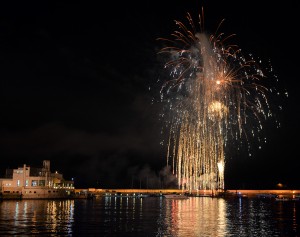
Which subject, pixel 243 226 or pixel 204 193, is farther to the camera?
pixel 204 193

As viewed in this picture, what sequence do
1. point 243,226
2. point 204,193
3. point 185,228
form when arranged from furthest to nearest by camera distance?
point 204,193 < point 243,226 < point 185,228

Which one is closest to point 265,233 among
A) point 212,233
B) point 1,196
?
point 212,233

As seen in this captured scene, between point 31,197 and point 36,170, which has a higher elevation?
point 36,170

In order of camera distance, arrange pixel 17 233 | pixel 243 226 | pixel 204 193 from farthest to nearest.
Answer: pixel 204 193 → pixel 243 226 → pixel 17 233

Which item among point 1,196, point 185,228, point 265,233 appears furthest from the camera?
point 1,196

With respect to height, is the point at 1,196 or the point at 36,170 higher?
the point at 36,170

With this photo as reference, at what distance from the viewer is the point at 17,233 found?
132ft

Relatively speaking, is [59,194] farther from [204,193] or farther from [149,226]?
[149,226]

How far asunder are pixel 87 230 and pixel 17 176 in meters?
102

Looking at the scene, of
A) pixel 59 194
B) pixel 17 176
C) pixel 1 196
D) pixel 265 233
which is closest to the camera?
pixel 265 233

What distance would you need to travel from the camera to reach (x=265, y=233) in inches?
1720

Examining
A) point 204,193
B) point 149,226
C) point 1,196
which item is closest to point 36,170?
point 1,196

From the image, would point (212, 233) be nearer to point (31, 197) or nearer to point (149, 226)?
point (149, 226)

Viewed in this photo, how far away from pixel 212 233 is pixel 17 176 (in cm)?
11018
